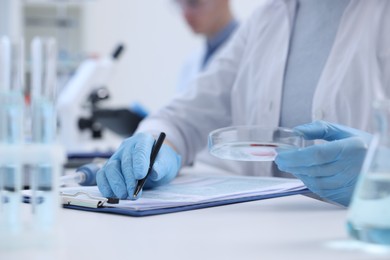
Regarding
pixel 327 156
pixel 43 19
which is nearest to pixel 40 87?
pixel 327 156

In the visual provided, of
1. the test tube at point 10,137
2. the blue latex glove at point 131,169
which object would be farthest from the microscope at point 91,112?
the test tube at point 10,137

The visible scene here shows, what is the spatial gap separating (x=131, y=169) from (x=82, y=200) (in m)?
0.10

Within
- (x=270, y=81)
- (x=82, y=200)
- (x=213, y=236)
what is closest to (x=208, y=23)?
(x=270, y=81)

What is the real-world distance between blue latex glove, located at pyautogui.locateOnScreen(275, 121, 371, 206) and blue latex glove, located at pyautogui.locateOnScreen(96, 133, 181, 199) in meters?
0.23

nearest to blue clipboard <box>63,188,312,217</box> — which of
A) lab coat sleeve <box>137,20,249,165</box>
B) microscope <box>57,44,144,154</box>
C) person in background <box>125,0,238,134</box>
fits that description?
lab coat sleeve <box>137,20,249,165</box>

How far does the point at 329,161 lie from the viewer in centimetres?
87

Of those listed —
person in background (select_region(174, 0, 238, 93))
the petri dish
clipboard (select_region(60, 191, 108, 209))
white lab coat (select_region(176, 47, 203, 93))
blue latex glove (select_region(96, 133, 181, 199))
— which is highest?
person in background (select_region(174, 0, 238, 93))

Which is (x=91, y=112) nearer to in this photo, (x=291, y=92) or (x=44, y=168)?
(x=291, y=92)

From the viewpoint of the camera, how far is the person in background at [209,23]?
114 inches

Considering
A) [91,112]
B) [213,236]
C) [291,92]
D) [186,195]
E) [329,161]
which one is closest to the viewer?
[213,236]

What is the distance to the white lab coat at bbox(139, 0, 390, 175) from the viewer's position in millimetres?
1258

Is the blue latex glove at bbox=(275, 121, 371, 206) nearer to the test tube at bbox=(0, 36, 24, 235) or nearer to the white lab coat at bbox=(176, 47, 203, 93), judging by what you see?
the test tube at bbox=(0, 36, 24, 235)

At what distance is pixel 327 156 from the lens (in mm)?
868

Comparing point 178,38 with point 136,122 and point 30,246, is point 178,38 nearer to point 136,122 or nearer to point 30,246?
point 136,122
